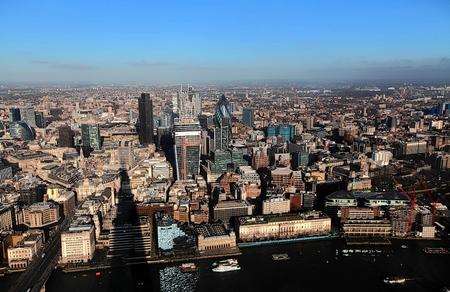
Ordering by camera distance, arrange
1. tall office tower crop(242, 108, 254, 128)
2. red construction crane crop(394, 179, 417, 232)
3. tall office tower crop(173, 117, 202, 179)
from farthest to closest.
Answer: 1. tall office tower crop(242, 108, 254, 128)
2. tall office tower crop(173, 117, 202, 179)
3. red construction crane crop(394, 179, 417, 232)

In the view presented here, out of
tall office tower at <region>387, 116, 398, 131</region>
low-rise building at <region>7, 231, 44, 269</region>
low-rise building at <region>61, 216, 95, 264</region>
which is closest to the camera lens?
low-rise building at <region>7, 231, 44, 269</region>

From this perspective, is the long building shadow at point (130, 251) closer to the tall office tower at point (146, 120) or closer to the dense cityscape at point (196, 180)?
the dense cityscape at point (196, 180)

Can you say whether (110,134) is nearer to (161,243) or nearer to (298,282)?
(161,243)

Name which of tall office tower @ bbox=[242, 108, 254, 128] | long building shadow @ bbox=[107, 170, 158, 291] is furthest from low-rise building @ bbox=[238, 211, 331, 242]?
tall office tower @ bbox=[242, 108, 254, 128]

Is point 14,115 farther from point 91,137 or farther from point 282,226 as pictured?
point 282,226

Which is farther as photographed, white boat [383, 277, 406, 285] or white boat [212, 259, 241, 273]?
white boat [212, 259, 241, 273]

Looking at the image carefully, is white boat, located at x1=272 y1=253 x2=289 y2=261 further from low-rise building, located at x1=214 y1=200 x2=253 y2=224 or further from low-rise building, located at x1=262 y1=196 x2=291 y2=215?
low-rise building, located at x1=262 y1=196 x2=291 y2=215
